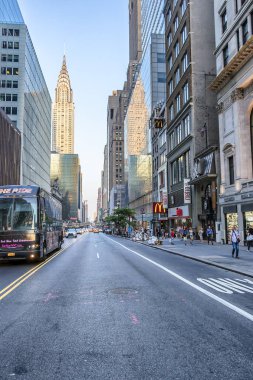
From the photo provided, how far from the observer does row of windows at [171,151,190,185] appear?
49.1m

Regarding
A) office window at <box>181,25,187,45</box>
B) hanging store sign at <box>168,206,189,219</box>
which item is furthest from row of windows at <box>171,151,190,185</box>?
office window at <box>181,25,187,45</box>

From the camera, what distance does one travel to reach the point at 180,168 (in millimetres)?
53312

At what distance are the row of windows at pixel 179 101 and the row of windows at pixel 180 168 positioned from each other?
7.57 m

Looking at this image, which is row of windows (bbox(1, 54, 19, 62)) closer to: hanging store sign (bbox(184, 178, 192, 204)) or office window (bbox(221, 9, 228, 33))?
hanging store sign (bbox(184, 178, 192, 204))

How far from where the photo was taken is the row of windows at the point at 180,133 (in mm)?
48219

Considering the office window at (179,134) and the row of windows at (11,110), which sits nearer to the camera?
the office window at (179,134)

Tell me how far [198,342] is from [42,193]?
14.9 m

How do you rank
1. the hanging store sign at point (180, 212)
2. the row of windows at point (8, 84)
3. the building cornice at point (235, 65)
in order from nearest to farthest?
1. the building cornice at point (235, 65)
2. the hanging store sign at point (180, 212)
3. the row of windows at point (8, 84)

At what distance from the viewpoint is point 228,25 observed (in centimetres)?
3419

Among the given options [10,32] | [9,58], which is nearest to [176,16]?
[9,58]

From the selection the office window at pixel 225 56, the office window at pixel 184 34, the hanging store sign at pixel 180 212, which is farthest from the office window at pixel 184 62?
the hanging store sign at pixel 180 212

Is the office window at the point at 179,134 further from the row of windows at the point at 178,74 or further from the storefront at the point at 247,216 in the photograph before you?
the storefront at the point at 247,216

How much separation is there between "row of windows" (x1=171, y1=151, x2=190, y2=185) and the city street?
126 ft

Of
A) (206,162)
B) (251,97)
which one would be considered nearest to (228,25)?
(251,97)
